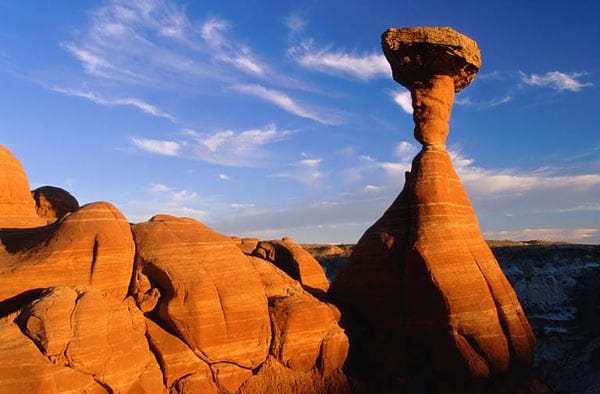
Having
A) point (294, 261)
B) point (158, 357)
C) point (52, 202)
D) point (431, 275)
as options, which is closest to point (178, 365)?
point (158, 357)

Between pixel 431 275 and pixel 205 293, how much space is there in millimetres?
7019

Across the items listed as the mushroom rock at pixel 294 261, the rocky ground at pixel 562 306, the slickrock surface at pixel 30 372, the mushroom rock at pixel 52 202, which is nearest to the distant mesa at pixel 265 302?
the slickrock surface at pixel 30 372

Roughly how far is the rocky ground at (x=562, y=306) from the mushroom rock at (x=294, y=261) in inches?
355

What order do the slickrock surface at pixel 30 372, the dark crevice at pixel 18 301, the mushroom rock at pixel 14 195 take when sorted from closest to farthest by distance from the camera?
the slickrock surface at pixel 30 372 → the dark crevice at pixel 18 301 → the mushroom rock at pixel 14 195

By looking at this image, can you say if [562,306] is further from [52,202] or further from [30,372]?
[30,372]

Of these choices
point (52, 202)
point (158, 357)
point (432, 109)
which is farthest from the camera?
point (52, 202)

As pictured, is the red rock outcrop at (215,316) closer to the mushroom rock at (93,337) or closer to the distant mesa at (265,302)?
the distant mesa at (265,302)

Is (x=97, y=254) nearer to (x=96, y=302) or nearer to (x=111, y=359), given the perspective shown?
(x=96, y=302)

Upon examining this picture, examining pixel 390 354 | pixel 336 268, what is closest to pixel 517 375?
pixel 390 354

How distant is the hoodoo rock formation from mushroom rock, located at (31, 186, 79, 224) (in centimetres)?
1413

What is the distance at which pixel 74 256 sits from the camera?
13.7 m

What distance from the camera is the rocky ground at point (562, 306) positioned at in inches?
837

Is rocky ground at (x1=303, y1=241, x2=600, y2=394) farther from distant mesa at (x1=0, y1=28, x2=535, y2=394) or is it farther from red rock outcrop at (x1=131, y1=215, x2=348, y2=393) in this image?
red rock outcrop at (x1=131, y1=215, x2=348, y2=393)

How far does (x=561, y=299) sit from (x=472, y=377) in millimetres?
19791
